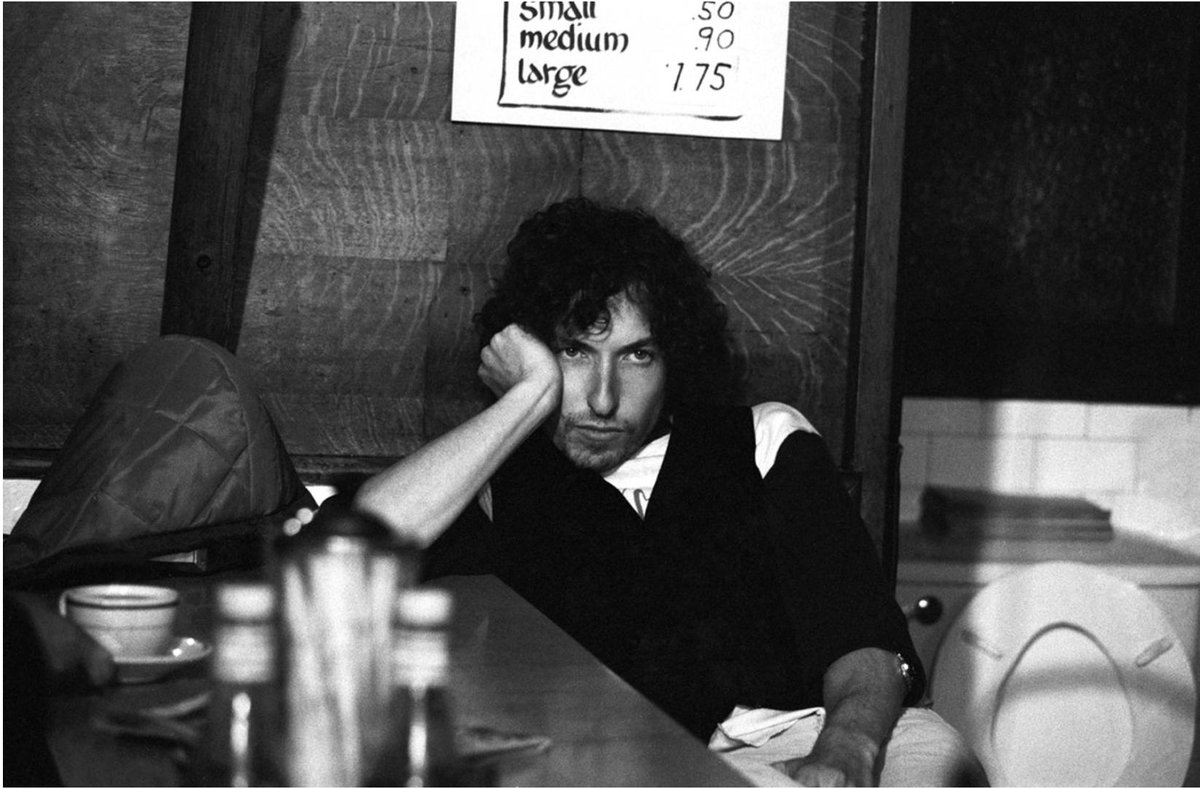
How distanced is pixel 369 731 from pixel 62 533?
3.33 feet

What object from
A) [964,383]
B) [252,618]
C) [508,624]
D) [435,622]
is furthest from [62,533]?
[964,383]

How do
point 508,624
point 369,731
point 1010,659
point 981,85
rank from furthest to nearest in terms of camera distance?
point 981,85 < point 1010,659 < point 508,624 < point 369,731

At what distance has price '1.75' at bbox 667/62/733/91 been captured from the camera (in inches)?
98.9

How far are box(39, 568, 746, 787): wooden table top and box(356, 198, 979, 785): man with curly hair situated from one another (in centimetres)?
46

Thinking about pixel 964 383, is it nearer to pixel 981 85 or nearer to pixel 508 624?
pixel 981 85

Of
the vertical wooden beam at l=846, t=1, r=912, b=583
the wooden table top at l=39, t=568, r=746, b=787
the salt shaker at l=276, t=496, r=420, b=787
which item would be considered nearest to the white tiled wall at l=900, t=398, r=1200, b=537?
the vertical wooden beam at l=846, t=1, r=912, b=583

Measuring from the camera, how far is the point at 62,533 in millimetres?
1844

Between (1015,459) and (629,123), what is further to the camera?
(1015,459)

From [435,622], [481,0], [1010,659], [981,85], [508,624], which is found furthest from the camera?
[981,85]

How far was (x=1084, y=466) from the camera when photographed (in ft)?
12.1

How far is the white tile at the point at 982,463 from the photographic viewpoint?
11.8 feet

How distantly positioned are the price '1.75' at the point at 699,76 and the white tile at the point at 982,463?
1.44 metres

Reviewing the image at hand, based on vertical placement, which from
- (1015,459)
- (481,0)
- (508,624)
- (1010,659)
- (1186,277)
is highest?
(481,0)

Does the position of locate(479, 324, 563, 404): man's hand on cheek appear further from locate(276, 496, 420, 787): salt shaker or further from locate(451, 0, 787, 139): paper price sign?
locate(276, 496, 420, 787): salt shaker
